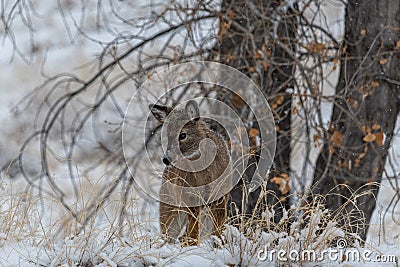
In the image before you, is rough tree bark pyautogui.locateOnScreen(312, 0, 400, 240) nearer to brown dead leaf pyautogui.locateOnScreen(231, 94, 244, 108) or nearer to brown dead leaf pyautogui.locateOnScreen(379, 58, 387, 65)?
brown dead leaf pyautogui.locateOnScreen(379, 58, 387, 65)

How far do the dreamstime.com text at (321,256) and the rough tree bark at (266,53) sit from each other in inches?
105

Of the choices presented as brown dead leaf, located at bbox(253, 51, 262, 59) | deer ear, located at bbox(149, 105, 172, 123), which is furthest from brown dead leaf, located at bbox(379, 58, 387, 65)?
deer ear, located at bbox(149, 105, 172, 123)

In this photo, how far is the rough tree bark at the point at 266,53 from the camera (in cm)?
612

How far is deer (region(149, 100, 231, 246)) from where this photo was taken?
373 centimetres

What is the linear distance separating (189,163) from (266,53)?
2684 mm

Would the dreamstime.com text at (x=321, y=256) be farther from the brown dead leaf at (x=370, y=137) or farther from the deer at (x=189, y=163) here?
the brown dead leaf at (x=370, y=137)

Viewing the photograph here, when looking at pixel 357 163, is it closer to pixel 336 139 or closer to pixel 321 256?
pixel 336 139

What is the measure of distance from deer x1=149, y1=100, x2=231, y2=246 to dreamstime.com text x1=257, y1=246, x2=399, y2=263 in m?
0.50

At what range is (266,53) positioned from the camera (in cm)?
618

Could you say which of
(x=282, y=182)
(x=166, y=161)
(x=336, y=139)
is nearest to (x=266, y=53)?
(x=336, y=139)

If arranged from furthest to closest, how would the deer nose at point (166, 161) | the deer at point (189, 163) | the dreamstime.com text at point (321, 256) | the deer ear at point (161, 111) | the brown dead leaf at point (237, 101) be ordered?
the brown dead leaf at point (237, 101)
the deer ear at point (161, 111)
the deer at point (189, 163)
the deer nose at point (166, 161)
the dreamstime.com text at point (321, 256)

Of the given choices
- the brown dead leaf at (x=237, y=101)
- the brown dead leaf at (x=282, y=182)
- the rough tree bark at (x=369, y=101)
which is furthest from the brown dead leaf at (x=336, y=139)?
the brown dead leaf at (x=237, y=101)

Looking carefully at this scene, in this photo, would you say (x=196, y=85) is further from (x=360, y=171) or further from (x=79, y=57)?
(x=79, y=57)

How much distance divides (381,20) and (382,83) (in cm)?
57
